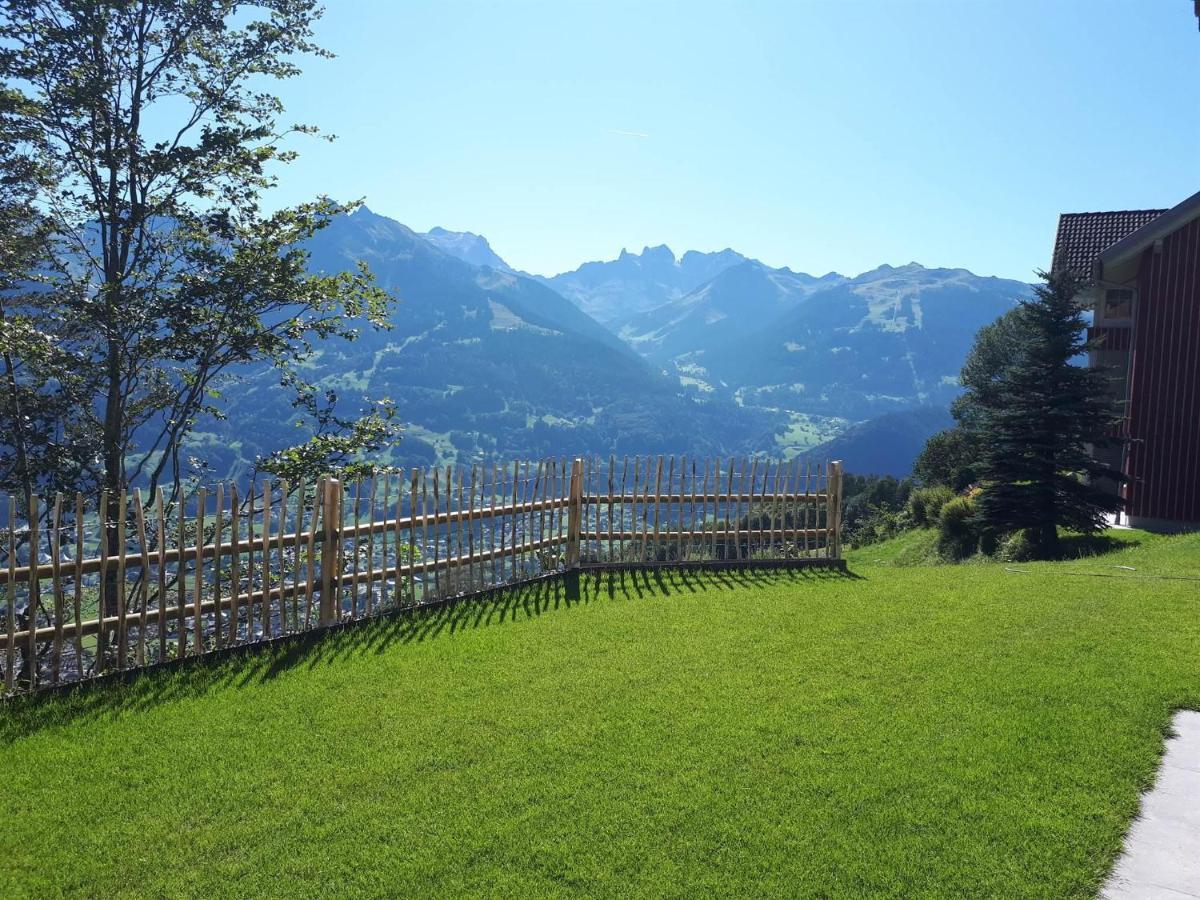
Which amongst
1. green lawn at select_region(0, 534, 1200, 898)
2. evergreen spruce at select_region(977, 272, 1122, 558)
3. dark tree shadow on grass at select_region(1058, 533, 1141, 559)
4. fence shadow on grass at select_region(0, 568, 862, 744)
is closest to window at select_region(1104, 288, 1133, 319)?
evergreen spruce at select_region(977, 272, 1122, 558)

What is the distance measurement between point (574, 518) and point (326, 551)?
4506 mm

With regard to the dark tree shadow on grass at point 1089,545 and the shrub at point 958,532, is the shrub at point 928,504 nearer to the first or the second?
the shrub at point 958,532

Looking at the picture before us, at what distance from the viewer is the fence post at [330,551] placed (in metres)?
9.12

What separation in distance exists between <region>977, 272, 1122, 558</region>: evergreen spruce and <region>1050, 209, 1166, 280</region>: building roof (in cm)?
797

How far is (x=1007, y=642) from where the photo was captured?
832 cm

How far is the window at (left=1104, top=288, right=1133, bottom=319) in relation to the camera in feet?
86.2

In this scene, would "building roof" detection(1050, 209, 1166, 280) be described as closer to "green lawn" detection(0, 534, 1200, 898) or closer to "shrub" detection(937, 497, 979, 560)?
"shrub" detection(937, 497, 979, 560)

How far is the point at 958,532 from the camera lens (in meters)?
→ 24.3

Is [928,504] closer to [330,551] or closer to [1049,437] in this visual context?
[1049,437]

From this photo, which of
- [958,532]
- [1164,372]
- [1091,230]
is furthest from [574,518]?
[1091,230]

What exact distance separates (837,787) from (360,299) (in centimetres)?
1054

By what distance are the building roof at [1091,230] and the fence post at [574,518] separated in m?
21.4

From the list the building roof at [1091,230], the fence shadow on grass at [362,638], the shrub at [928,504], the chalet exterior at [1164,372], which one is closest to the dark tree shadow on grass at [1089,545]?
the chalet exterior at [1164,372]

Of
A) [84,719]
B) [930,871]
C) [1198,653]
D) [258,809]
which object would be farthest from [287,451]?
[1198,653]
